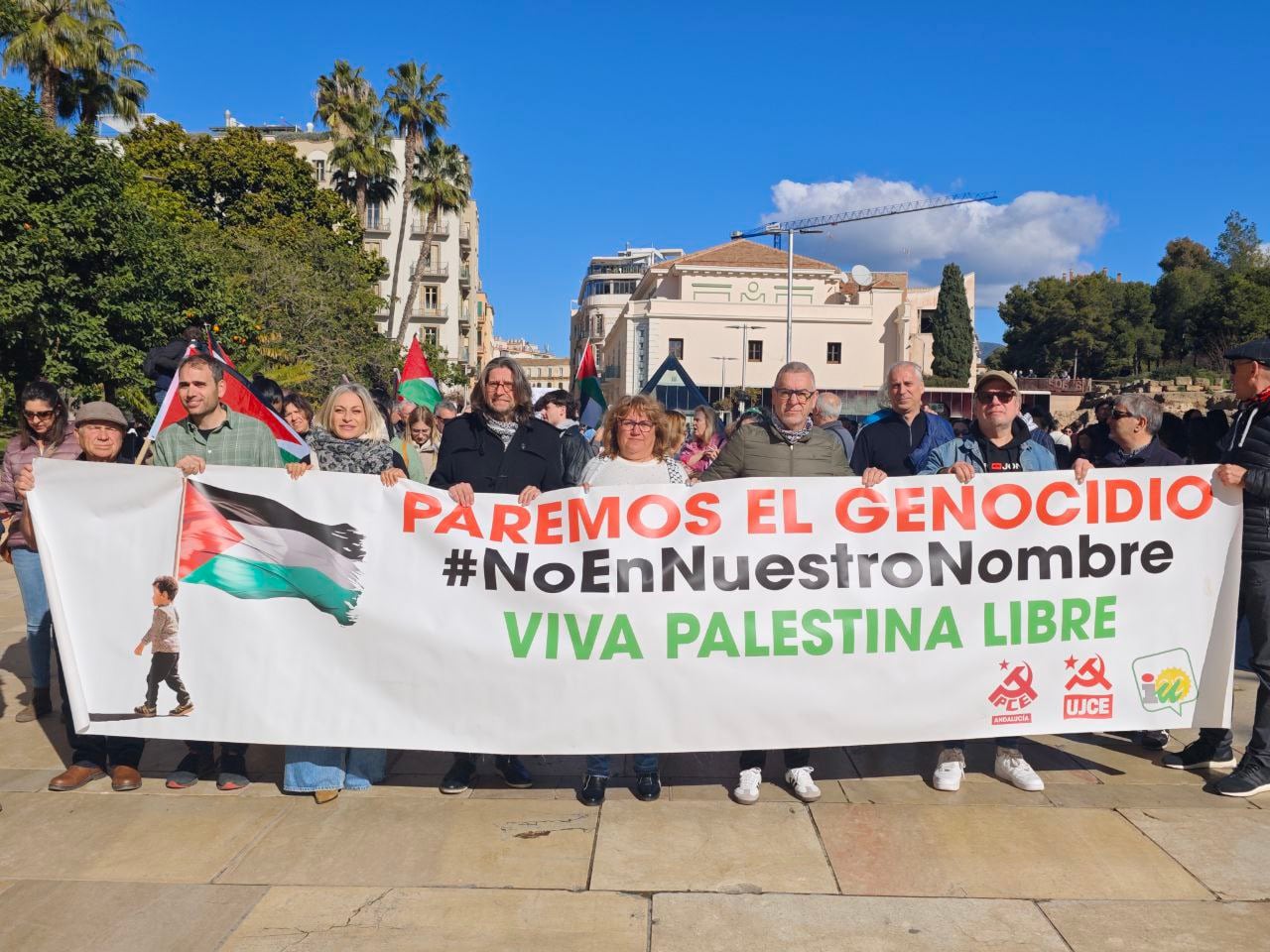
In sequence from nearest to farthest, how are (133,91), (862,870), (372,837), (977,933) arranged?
(977,933) → (862,870) → (372,837) → (133,91)

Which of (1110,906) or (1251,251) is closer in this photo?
(1110,906)

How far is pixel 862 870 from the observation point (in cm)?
354

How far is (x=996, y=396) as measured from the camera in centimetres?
452

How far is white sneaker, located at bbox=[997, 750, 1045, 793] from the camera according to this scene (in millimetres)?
4309

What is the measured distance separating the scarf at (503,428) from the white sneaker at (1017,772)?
268 centimetres

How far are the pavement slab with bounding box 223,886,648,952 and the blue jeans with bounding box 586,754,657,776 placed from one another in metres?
0.87

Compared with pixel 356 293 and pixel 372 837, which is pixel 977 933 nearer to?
pixel 372 837

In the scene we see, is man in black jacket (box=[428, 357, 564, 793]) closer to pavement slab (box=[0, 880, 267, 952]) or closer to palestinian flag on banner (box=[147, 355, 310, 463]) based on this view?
palestinian flag on banner (box=[147, 355, 310, 463])

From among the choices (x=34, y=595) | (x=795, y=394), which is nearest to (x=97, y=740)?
(x=34, y=595)

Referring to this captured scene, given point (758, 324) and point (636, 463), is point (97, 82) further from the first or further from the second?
point (758, 324)

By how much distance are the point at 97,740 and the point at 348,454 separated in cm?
171

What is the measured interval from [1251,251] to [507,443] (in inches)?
3778

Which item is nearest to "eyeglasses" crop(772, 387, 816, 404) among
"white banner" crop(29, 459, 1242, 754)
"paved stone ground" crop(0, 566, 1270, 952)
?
"white banner" crop(29, 459, 1242, 754)

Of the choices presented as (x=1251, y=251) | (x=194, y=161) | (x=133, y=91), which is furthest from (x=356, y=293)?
(x=1251, y=251)
